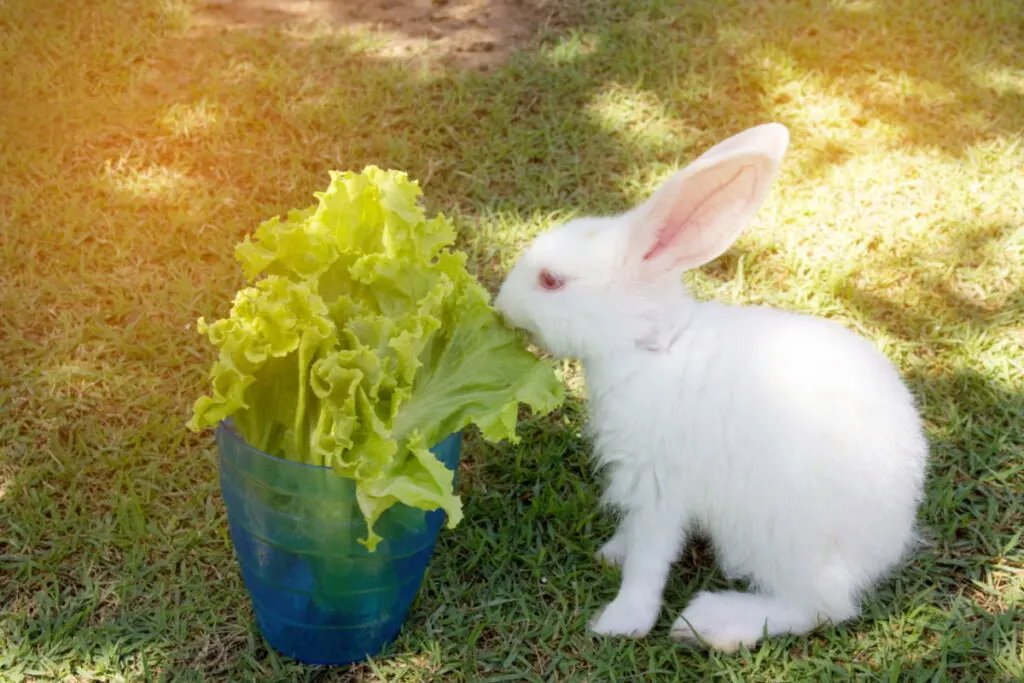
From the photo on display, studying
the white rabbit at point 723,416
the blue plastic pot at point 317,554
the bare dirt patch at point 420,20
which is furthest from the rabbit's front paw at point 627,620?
the bare dirt patch at point 420,20

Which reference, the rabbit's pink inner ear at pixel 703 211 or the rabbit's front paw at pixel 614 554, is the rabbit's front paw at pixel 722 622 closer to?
the rabbit's front paw at pixel 614 554

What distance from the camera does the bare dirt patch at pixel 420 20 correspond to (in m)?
5.66

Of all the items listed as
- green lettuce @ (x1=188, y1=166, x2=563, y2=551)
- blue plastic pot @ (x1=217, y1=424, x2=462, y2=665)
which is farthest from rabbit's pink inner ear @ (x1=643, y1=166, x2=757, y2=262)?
blue plastic pot @ (x1=217, y1=424, x2=462, y2=665)

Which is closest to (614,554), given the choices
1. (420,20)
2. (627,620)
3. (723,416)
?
(627,620)

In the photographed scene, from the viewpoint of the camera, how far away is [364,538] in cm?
279

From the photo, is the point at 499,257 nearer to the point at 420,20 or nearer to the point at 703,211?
the point at 703,211

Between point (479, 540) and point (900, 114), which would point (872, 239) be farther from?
A: point (479, 540)

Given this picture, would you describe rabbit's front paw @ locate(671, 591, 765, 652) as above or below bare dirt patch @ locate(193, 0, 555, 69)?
below

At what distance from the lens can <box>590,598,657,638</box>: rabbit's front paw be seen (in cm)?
315

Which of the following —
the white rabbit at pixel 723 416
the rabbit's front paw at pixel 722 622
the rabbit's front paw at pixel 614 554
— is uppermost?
the white rabbit at pixel 723 416

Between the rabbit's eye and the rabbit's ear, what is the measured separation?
0.22 meters

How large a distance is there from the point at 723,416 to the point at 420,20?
367cm

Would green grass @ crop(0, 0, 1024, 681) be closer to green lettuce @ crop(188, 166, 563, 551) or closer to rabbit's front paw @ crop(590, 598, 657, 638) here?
rabbit's front paw @ crop(590, 598, 657, 638)

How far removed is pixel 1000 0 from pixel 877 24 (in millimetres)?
737
